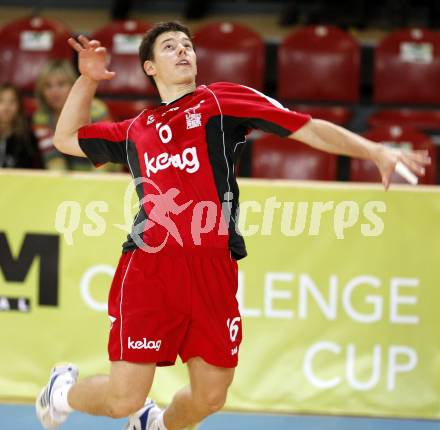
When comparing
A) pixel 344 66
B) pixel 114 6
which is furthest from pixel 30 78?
pixel 344 66

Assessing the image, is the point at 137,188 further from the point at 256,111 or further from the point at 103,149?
the point at 256,111

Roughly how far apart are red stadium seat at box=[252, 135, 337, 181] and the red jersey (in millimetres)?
2622

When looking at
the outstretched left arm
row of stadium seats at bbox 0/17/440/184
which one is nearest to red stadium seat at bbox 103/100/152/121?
row of stadium seats at bbox 0/17/440/184

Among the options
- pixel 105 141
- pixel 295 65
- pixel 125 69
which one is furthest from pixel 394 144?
pixel 105 141

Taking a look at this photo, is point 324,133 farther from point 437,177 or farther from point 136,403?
point 437,177

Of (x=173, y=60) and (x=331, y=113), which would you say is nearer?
(x=173, y=60)

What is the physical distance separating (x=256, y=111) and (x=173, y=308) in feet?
2.74

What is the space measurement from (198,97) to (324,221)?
1351mm

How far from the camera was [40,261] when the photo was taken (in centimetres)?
474

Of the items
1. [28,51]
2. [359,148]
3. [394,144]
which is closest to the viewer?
[359,148]

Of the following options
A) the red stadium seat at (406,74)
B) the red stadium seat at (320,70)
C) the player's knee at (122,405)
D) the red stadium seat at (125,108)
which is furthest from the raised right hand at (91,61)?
the red stadium seat at (406,74)

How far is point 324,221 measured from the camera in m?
4.70

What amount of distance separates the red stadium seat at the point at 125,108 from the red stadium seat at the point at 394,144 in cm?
173

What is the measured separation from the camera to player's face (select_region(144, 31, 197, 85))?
3.63 m
